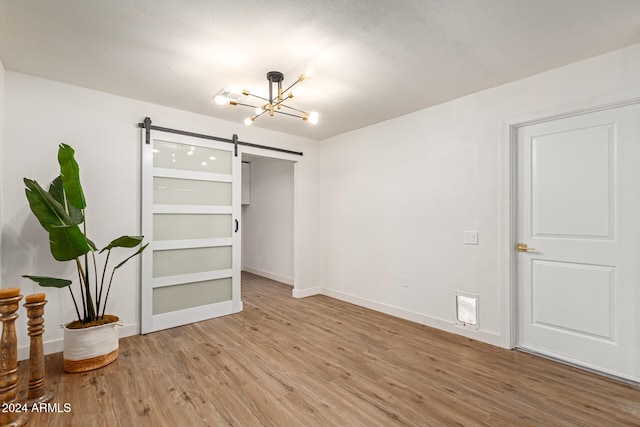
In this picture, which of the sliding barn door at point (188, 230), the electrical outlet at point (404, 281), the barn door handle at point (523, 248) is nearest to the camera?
the barn door handle at point (523, 248)

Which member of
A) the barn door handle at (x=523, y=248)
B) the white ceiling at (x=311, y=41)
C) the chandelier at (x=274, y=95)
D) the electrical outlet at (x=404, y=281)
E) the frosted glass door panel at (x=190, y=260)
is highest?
the white ceiling at (x=311, y=41)

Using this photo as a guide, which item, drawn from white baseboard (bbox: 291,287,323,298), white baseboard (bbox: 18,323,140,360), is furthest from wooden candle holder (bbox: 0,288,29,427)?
white baseboard (bbox: 291,287,323,298)

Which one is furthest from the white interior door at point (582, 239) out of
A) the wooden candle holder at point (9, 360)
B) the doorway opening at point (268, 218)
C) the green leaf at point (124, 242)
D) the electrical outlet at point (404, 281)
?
the wooden candle holder at point (9, 360)

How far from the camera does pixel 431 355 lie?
9.04ft

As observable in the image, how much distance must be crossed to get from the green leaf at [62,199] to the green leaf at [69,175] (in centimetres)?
15

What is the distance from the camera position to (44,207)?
2377 mm

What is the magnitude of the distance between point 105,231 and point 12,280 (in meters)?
0.78

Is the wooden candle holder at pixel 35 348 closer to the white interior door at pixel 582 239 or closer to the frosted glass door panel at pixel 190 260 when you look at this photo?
the frosted glass door panel at pixel 190 260

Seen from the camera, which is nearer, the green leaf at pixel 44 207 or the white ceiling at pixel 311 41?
the white ceiling at pixel 311 41

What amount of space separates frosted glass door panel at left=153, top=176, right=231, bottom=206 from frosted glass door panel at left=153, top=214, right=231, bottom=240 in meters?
0.17

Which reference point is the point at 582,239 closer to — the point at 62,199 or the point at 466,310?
the point at 466,310

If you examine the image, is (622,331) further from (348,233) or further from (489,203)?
(348,233)

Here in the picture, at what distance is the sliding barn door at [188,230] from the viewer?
3.36 meters

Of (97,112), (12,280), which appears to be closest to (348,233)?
(97,112)
